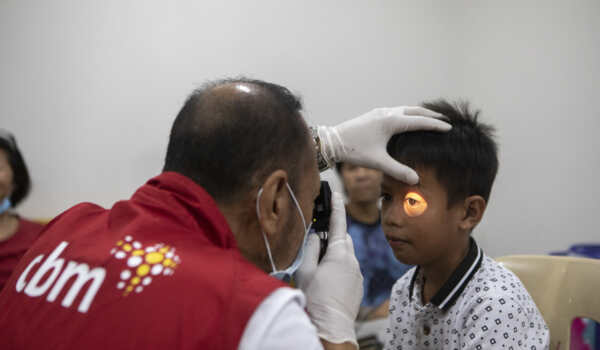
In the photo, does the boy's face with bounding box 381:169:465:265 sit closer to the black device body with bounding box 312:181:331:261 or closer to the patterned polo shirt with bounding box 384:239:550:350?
the patterned polo shirt with bounding box 384:239:550:350

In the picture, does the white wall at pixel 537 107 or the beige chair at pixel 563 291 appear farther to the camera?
the white wall at pixel 537 107

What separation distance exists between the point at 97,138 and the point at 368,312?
1552mm

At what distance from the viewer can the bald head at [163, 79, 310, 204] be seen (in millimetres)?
773

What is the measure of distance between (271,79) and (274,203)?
191cm

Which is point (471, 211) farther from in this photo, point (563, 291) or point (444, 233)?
point (563, 291)


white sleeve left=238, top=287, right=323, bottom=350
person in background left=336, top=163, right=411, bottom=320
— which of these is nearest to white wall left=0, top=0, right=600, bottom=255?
person in background left=336, top=163, right=411, bottom=320

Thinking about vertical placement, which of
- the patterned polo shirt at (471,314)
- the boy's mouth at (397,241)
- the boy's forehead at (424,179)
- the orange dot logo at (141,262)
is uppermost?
the orange dot logo at (141,262)

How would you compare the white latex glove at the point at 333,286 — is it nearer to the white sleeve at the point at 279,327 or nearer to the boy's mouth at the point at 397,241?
the boy's mouth at the point at 397,241

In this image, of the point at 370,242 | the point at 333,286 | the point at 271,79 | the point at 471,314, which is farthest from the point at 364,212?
the point at 333,286

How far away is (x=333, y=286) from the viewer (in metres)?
0.98

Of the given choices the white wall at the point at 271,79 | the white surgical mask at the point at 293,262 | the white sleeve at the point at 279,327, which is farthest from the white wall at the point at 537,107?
the white sleeve at the point at 279,327

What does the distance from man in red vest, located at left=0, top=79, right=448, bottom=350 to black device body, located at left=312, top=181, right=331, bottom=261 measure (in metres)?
0.04

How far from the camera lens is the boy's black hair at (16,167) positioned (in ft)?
7.15

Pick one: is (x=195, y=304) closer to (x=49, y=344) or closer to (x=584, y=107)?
(x=49, y=344)
